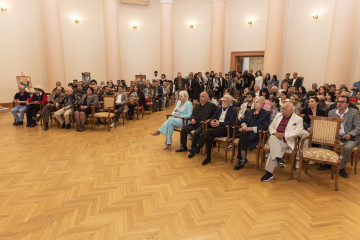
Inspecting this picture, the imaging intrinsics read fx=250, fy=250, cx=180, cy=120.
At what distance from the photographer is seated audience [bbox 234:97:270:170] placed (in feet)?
14.4

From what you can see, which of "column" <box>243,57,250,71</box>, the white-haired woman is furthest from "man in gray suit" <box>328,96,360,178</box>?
"column" <box>243,57,250,71</box>

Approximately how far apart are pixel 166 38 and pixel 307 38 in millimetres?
6924

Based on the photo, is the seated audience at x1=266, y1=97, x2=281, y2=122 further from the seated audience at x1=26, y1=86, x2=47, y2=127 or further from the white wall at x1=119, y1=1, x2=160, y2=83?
the white wall at x1=119, y1=1, x2=160, y2=83

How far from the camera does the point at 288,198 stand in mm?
3441

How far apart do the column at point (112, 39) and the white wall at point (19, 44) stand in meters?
2.99

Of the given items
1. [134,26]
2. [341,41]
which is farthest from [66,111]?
[341,41]

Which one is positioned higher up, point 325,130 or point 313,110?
point 313,110

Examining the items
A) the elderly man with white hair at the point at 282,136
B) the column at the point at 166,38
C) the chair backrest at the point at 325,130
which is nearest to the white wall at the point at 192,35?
the column at the point at 166,38

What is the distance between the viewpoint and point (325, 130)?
4.11 meters

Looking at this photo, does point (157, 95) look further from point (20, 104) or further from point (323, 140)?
point (323, 140)

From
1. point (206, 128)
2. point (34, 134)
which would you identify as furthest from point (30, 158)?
point (206, 128)

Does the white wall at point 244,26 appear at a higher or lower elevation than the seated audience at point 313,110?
higher

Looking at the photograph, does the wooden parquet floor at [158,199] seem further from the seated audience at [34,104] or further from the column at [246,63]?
the column at [246,63]

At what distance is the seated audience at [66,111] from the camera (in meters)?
7.34
